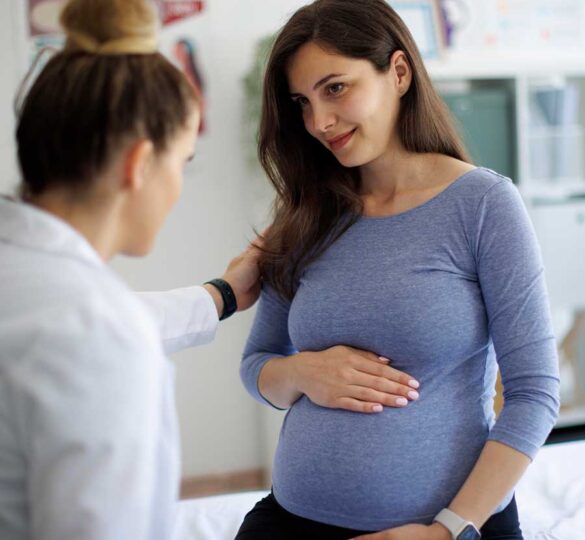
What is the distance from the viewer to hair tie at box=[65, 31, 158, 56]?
0.85 metres

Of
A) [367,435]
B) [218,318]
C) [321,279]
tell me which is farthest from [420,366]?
[218,318]

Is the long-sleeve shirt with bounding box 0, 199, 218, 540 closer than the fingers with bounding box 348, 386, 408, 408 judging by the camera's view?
Yes

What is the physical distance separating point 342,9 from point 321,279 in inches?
18.5

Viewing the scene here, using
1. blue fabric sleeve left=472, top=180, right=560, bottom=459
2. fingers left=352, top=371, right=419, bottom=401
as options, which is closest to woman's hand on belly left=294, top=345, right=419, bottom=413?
fingers left=352, top=371, right=419, bottom=401

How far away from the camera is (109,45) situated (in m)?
0.86

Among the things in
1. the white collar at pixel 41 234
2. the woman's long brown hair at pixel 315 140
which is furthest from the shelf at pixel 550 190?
the white collar at pixel 41 234

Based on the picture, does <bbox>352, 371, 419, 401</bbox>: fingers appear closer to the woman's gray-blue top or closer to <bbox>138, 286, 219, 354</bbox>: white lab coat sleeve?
the woman's gray-blue top

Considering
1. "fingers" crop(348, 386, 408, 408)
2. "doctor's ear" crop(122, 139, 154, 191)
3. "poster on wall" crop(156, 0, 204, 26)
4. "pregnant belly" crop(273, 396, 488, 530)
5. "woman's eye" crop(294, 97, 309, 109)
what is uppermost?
"doctor's ear" crop(122, 139, 154, 191)

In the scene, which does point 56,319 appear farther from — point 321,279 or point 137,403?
point 321,279

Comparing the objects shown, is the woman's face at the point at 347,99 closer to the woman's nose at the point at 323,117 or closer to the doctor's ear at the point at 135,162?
the woman's nose at the point at 323,117

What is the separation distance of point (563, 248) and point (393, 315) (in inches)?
78.9

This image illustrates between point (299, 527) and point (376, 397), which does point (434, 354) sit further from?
point (299, 527)

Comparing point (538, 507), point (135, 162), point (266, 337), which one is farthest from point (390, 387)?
point (538, 507)

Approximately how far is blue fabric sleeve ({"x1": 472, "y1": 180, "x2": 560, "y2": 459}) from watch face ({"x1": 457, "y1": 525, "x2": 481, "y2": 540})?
0.14 m
